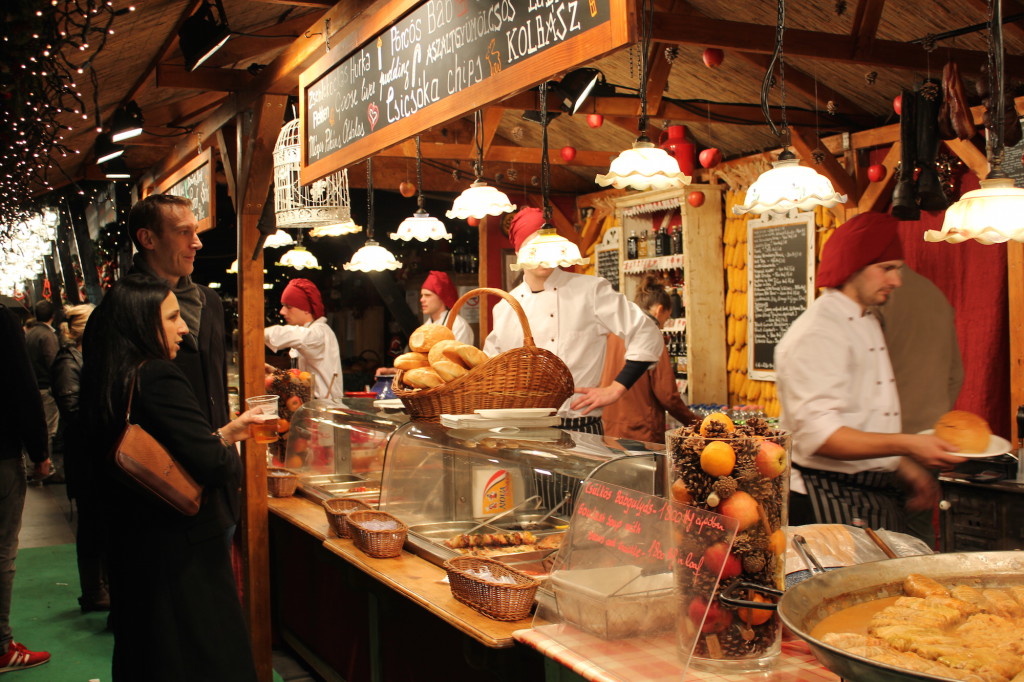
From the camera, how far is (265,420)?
10.4 feet

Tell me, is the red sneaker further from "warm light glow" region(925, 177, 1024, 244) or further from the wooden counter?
"warm light glow" region(925, 177, 1024, 244)

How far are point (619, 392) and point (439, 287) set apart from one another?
4.19 metres

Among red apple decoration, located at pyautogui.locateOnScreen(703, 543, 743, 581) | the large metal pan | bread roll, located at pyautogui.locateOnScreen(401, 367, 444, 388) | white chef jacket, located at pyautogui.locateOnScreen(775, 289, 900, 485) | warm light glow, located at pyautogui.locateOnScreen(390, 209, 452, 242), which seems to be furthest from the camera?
warm light glow, located at pyautogui.locateOnScreen(390, 209, 452, 242)

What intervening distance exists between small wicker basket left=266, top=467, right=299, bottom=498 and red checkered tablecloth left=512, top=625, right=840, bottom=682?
10.1 feet

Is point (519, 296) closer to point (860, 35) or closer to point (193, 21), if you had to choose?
point (193, 21)

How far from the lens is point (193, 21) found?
461 cm

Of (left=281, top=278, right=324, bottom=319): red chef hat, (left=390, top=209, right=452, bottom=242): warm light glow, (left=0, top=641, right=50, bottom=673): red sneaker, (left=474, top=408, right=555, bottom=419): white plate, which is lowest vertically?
(left=0, top=641, right=50, bottom=673): red sneaker

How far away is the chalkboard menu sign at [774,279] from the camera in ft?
25.7


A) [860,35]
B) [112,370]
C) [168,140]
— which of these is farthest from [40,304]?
[860,35]

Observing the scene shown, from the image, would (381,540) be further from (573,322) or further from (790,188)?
(790,188)

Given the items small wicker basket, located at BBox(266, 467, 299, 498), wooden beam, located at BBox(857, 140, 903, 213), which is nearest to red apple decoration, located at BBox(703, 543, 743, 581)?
small wicker basket, located at BBox(266, 467, 299, 498)

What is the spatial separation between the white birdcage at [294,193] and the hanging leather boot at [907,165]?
10.3 feet

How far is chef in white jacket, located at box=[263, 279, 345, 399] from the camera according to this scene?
772 cm

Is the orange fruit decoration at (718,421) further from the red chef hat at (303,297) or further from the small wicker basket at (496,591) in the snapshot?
the red chef hat at (303,297)
